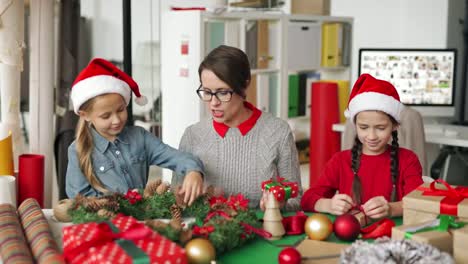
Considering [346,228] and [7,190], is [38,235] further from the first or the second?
[7,190]

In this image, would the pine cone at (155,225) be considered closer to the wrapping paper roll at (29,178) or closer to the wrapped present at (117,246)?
the wrapped present at (117,246)

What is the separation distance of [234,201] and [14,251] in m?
0.59

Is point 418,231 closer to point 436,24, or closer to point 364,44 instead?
point 436,24

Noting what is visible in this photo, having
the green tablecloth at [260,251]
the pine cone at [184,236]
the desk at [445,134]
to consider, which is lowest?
the desk at [445,134]

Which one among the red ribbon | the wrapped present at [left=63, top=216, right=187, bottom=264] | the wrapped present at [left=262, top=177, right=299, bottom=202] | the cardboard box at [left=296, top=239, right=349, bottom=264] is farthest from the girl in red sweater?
the wrapped present at [left=63, top=216, right=187, bottom=264]

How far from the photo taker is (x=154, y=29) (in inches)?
169

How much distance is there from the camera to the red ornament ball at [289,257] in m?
1.45

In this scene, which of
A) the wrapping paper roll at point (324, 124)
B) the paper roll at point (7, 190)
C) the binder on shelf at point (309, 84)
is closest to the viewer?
the paper roll at point (7, 190)

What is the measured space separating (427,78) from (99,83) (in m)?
3.49

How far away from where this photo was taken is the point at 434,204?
5.28ft

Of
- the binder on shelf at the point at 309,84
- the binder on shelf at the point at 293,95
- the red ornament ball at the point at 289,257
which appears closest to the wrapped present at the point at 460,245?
the red ornament ball at the point at 289,257

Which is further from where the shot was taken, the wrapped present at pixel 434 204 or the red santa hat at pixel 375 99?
the red santa hat at pixel 375 99

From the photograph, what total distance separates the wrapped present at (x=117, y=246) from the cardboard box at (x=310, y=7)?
4.69 metres

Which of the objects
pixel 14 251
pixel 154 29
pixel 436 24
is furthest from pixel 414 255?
pixel 436 24
